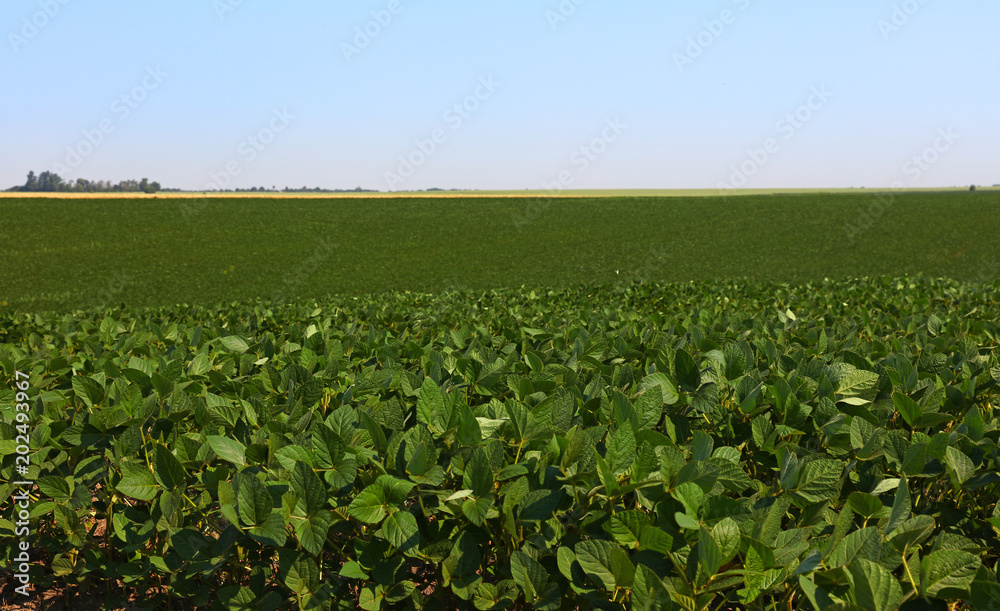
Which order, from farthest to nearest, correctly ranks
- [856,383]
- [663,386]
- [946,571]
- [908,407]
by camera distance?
[856,383]
[663,386]
[908,407]
[946,571]

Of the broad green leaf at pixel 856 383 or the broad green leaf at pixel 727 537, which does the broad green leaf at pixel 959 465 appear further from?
the broad green leaf at pixel 727 537

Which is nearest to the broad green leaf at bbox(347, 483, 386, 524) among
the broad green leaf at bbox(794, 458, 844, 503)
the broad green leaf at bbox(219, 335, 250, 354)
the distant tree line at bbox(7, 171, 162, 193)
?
the broad green leaf at bbox(794, 458, 844, 503)

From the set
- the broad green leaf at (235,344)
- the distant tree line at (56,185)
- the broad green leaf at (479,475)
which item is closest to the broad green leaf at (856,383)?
the broad green leaf at (479,475)

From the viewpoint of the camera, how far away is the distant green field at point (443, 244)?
27969mm

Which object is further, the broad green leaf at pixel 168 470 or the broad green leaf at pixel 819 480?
the broad green leaf at pixel 168 470

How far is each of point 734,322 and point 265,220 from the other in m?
43.1

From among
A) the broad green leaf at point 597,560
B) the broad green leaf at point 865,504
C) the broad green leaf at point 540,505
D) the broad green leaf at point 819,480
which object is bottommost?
the broad green leaf at point 865,504

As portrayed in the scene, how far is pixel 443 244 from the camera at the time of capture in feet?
125

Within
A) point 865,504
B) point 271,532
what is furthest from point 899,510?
point 271,532

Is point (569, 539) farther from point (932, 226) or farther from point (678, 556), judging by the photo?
point (932, 226)

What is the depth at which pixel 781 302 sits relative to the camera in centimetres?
696

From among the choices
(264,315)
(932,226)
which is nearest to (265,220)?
(264,315)

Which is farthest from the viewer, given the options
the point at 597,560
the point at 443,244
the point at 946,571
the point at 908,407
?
the point at 443,244

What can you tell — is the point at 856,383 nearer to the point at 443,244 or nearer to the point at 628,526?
the point at 628,526
